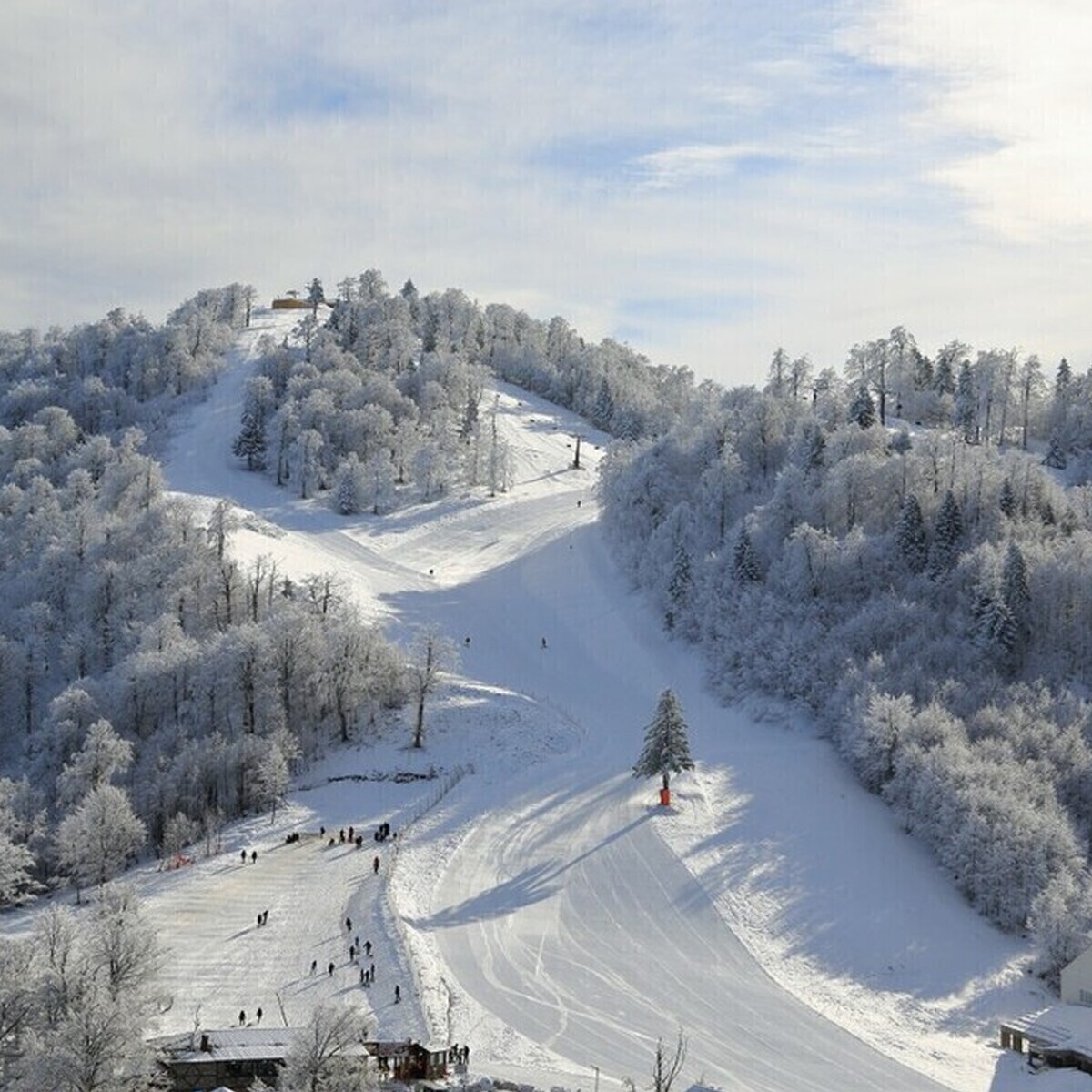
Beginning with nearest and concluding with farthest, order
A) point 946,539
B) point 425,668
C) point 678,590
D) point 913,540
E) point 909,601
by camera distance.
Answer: point 425,668
point 909,601
point 946,539
point 913,540
point 678,590

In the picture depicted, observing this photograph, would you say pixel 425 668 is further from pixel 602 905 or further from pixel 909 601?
pixel 909 601

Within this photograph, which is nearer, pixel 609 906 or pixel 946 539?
pixel 609 906

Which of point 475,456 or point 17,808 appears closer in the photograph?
point 17,808

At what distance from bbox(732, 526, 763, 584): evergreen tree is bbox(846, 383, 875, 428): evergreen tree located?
15473 mm

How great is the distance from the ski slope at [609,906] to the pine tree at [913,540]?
13288 mm

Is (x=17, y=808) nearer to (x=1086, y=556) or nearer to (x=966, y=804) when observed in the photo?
(x=966, y=804)

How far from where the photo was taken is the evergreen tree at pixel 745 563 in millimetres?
74438

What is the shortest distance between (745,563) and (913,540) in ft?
31.7

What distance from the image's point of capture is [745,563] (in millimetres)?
74562

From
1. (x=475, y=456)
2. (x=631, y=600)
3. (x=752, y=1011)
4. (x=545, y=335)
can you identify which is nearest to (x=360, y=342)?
(x=475, y=456)

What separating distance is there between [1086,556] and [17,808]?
55.1m

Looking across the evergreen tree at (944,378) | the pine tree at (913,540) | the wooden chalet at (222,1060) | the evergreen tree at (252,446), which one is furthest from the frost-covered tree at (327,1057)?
the evergreen tree at (944,378)

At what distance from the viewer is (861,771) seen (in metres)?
59.1

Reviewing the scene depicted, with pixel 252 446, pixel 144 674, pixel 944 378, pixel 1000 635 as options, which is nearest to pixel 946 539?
pixel 1000 635
